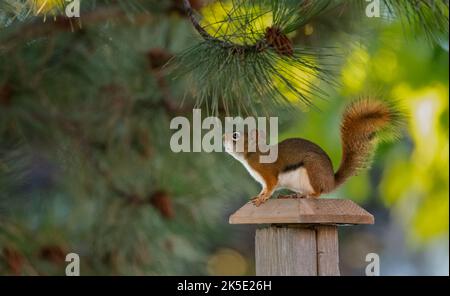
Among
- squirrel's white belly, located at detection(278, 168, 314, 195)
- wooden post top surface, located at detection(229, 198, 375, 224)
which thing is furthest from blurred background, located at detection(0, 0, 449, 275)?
wooden post top surface, located at detection(229, 198, 375, 224)

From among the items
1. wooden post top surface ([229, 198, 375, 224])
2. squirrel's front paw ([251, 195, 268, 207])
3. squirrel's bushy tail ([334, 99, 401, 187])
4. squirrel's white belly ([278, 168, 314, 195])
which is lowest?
wooden post top surface ([229, 198, 375, 224])

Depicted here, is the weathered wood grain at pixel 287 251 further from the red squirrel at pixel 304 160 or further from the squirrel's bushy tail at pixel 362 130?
the squirrel's bushy tail at pixel 362 130

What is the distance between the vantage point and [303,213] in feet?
3.63

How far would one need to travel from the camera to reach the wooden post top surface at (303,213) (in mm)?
1106

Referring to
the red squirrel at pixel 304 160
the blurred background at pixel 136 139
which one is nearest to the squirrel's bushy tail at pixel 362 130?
the red squirrel at pixel 304 160

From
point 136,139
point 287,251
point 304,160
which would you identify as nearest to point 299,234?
A: point 287,251

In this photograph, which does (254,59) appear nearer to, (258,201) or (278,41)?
(278,41)

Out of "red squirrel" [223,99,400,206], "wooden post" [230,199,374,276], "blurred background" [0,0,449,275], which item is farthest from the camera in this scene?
"blurred background" [0,0,449,275]

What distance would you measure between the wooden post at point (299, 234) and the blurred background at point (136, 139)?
0.59 meters

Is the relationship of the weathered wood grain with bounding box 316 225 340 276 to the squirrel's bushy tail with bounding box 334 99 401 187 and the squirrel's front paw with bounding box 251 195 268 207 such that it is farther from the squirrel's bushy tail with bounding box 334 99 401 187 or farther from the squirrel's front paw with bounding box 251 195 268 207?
the squirrel's bushy tail with bounding box 334 99 401 187

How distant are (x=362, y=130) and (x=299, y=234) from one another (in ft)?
0.86

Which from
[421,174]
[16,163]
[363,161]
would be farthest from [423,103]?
[16,163]

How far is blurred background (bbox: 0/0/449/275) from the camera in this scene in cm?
183

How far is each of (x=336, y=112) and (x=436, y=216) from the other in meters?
0.29
